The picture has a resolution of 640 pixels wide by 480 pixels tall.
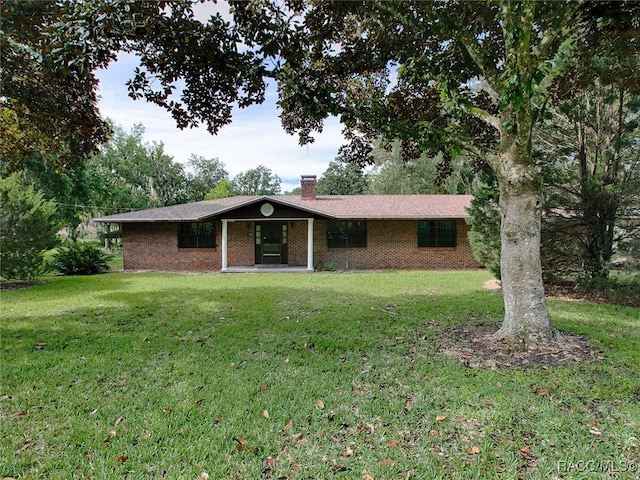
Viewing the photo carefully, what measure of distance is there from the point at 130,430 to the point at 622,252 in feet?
32.2

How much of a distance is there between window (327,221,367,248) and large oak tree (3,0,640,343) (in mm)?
9357

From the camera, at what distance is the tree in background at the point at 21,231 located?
10406 mm

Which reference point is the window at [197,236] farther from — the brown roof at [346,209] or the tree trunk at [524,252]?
the tree trunk at [524,252]

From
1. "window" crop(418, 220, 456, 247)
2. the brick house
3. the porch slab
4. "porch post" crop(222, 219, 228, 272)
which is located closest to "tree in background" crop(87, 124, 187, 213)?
Answer: the brick house

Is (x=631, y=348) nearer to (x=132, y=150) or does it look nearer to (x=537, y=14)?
(x=537, y=14)

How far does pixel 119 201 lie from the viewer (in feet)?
103

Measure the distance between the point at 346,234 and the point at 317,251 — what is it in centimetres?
148

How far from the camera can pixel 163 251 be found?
15.8 m

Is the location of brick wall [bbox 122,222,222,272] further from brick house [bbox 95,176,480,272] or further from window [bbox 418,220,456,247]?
window [bbox 418,220,456,247]

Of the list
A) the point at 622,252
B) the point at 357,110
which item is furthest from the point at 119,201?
the point at 622,252

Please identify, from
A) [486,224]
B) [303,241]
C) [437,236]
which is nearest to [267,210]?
[303,241]

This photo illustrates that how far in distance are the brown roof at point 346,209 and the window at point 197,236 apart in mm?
623

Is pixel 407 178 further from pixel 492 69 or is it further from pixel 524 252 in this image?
pixel 524 252

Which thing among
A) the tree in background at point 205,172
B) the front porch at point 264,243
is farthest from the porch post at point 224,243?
the tree in background at point 205,172
